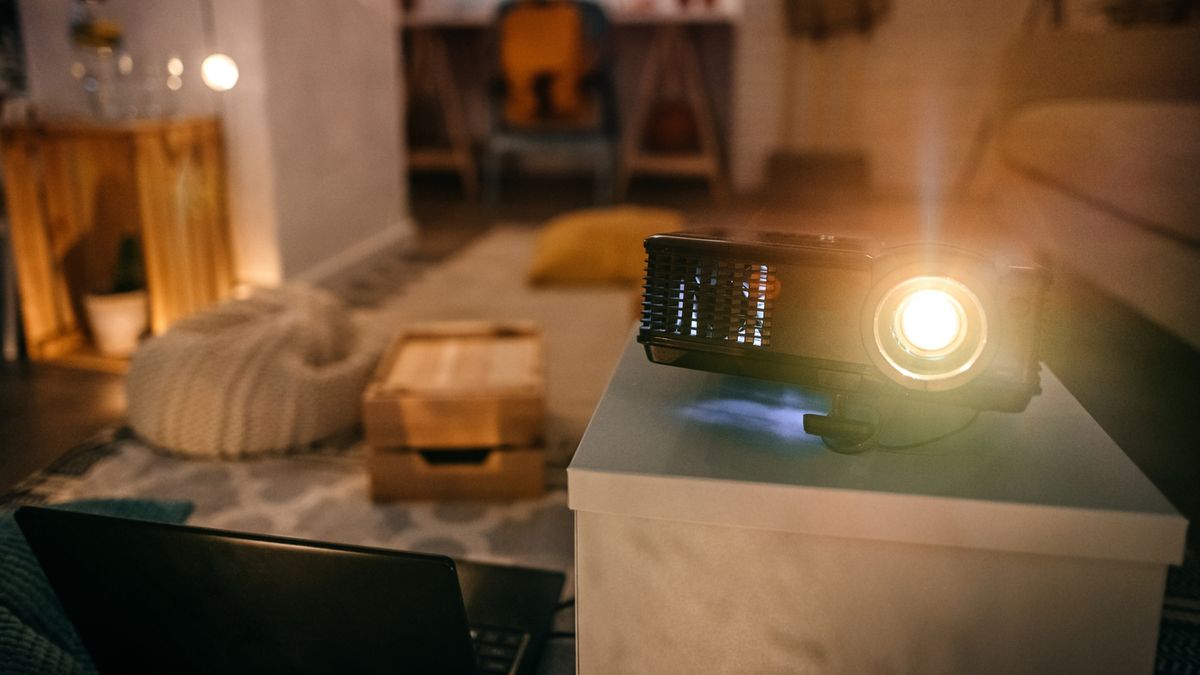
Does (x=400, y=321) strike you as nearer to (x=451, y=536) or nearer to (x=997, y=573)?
(x=451, y=536)

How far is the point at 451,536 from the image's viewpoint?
1330 mm

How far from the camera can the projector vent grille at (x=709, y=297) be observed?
2.52 feet

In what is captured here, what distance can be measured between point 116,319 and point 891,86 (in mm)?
3414

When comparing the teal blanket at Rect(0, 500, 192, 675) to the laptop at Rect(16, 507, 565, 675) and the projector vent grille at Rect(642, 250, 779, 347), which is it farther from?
the projector vent grille at Rect(642, 250, 779, 347)

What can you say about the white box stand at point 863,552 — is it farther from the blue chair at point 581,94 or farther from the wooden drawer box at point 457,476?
the blue chair at point 581,94

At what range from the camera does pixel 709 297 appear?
31.0 inches

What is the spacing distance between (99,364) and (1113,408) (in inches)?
78.6

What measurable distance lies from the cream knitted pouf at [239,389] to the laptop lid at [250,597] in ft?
2.35

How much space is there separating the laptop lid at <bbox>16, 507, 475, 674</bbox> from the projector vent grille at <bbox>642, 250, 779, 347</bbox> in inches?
10.9

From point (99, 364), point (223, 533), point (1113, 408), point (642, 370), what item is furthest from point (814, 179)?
point (223, 533)

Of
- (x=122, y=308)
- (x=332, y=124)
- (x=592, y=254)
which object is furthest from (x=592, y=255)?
(x=122, y=308)

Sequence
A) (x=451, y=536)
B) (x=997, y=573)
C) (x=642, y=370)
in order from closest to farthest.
A: (x=997, y=573)
(x=642, y=370)
(x=451, y=536)

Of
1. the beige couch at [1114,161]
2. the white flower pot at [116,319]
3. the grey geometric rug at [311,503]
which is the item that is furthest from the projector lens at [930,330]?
the white flower pot at [116,319]

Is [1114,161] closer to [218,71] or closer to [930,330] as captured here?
[930,330]
